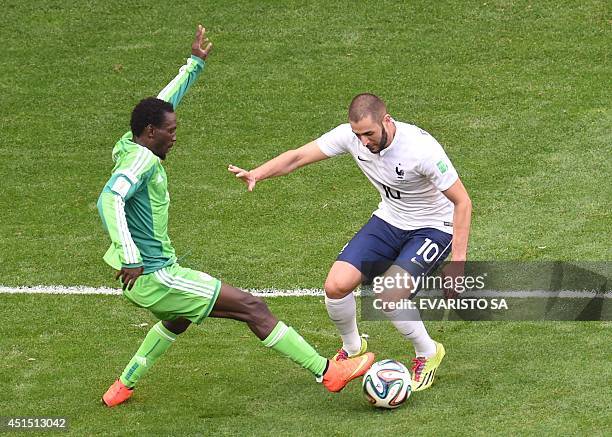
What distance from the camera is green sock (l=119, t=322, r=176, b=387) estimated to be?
9500 millimetres

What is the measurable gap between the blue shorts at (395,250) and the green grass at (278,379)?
0.96m

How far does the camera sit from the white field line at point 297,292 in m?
11.2

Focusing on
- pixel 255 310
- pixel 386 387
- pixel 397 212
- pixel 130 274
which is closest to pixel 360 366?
pixel 386 387

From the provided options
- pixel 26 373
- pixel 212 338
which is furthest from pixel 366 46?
pixel 26 373

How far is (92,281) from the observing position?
1223cm

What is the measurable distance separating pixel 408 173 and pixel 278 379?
2002 millimetres

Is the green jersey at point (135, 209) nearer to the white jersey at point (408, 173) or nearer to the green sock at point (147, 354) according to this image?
the green sock at point (147, 354)

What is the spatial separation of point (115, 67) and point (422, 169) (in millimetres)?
8929

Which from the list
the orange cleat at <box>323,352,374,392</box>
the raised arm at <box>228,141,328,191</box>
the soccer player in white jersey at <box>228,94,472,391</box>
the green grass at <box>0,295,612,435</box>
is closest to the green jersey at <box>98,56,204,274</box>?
the soccer player in white jersey at <box>228,94,472,391</box>

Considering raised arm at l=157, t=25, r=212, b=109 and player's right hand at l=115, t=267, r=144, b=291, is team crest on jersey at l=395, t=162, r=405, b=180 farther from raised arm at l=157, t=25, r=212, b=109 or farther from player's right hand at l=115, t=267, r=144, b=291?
player's right hand at l=115, t=267, r=144, b=291

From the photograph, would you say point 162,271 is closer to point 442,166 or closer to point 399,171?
point 399,171

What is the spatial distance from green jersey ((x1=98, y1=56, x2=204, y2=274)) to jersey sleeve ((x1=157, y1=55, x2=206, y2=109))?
30.6 inches

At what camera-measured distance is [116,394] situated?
9523mm

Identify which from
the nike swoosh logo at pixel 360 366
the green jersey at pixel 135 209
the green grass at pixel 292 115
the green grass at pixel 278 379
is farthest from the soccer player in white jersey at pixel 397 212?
the green grass at pixel 292 115
